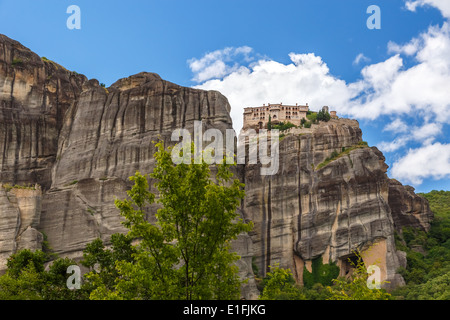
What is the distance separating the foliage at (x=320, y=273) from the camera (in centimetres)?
7450

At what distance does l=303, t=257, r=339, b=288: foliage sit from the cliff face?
0.93m

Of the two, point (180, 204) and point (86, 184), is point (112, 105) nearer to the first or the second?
point (86, 184)

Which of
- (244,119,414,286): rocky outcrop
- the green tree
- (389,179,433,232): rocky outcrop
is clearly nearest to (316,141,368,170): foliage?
(244,119,414,286): rocky outcrop

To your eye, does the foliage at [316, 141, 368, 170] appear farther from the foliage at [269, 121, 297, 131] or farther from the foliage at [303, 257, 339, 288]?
the foliage at [269, 121, 297, 131]

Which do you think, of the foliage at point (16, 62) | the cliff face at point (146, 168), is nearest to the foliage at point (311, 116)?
the cliff face at point (146, 168)

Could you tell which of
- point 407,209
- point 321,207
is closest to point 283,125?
point 407,209

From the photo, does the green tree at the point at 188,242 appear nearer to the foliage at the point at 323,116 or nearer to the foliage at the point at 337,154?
the foliage at the point at 337,154

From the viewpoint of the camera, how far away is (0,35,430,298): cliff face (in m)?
70.8

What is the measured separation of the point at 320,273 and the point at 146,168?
26.3 meters

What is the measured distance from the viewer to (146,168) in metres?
74.1

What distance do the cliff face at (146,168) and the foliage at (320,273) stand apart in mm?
928

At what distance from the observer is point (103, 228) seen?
223 feet
